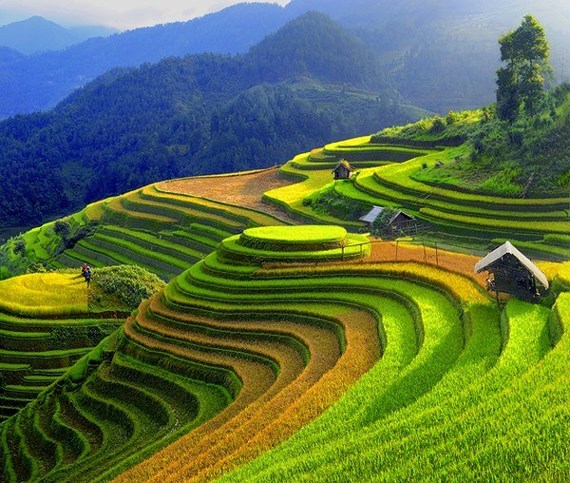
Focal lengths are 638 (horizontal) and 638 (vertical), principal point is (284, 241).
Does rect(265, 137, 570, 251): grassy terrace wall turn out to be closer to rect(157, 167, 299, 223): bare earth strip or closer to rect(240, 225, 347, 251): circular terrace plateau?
rect(157, 167, 299, 223): bare earth strip

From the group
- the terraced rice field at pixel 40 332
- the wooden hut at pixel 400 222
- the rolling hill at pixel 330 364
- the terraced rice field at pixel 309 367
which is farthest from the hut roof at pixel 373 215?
the terraced rice field at pixel 40 332

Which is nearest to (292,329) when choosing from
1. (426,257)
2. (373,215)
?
(426,257)

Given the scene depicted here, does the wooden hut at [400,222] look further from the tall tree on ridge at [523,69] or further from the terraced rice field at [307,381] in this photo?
the tall tree on ridge at [523,69]

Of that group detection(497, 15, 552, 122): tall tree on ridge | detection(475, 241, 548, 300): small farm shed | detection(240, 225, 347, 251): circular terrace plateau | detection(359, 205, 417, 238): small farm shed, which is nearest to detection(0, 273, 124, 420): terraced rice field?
detection(240, 225, 347, 251): circular terrace plateau

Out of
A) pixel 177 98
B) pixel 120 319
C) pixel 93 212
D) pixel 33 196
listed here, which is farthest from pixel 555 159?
pixel 177 98

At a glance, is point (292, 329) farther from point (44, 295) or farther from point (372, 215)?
point (44, 295)
